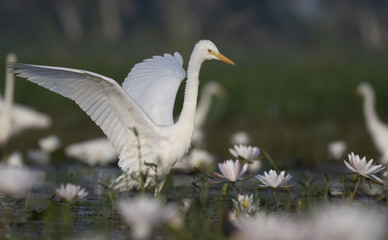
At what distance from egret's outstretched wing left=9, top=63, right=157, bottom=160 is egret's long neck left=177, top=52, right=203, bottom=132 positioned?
22 cm

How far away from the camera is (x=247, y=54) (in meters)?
36.1

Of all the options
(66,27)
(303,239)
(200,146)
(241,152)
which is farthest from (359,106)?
(66,27)

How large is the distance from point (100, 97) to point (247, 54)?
105 ft

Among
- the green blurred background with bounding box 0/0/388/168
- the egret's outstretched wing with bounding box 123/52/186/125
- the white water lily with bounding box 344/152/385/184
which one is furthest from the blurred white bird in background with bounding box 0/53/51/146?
the white water lily with bounding box 344/152/385/184

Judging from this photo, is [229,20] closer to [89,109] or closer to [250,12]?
[250,12]

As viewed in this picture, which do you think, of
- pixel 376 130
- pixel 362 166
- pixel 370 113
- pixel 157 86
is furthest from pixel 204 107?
pixel 362 166

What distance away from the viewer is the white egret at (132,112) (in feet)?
14.4

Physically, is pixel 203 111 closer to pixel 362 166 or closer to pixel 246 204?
pixel 246 204

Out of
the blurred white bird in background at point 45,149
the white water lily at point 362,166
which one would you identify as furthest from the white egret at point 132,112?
the blurred white bird in background at point 45,149

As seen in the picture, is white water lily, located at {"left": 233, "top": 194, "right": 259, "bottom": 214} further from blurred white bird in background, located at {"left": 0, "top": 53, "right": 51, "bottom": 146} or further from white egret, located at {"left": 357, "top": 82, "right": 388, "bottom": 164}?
blurred white bird in background, located at {"left": 0, "top": 53, "right": 51, "bottom": 146}

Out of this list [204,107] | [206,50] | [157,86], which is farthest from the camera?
[204,107]

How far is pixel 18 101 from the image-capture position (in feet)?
40.0

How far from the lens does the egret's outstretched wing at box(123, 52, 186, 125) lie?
5379 mm

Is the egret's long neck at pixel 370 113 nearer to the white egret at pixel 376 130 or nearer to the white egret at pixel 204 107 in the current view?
the white egret at pixel 376 130
